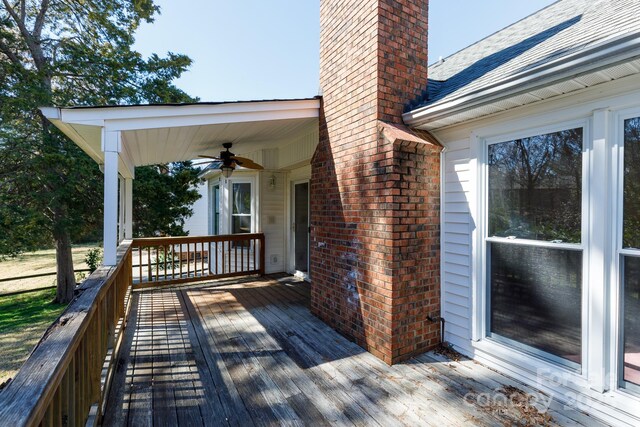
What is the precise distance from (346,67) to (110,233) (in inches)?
124

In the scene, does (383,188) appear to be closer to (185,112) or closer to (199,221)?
(185,112)

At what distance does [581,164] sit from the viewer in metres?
2.33

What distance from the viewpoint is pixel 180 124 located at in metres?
3.52

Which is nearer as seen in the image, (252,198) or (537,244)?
(537,244)

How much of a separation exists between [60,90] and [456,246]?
10770 mm

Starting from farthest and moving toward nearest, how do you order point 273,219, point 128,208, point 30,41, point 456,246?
point 30,41
point 273,219
point 128,208
point 456,246

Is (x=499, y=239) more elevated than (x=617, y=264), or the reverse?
(x=499, y=239)

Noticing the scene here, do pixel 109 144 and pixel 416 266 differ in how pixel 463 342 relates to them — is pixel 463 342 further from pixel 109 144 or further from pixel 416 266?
pixel 109 144

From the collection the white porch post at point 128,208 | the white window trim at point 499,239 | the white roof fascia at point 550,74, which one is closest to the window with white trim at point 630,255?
the white window trim at point 499,239

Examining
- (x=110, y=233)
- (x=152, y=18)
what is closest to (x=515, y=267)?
(x=110, y=233)

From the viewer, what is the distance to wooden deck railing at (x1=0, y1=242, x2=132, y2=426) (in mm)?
1055

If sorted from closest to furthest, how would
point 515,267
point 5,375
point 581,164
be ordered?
point 581,164 → point 515,267 → point 5,375

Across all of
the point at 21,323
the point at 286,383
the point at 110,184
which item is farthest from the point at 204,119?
the point at 21,323

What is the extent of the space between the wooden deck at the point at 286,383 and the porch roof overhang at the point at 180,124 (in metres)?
2.23
